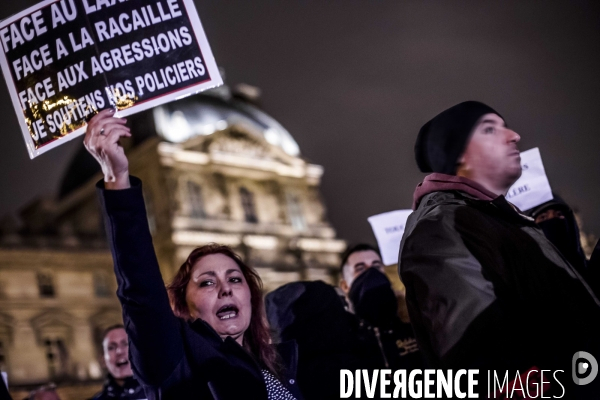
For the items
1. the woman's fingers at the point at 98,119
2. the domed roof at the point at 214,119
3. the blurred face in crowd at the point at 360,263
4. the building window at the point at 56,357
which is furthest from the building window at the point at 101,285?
the woman's fingers at the point at 98,119

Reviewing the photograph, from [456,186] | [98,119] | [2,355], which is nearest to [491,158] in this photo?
[456,186]

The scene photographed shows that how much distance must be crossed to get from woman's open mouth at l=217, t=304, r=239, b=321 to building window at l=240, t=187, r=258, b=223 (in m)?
43.1

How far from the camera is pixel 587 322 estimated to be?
274 centimetres

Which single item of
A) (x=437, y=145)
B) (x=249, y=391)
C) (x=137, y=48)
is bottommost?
(x=249, y=391)

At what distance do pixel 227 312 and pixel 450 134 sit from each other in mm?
1282

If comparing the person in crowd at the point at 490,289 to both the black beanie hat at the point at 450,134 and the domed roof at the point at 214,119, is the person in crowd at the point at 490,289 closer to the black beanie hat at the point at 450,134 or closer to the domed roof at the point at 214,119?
the black beanie hat at the point at 450,134

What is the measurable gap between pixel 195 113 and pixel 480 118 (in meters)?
45.7

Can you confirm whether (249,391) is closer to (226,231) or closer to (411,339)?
(411,339)

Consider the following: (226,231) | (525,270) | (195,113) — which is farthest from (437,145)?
(195,113)

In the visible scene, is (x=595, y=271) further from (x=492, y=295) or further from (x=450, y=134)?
(x=450, y=134)

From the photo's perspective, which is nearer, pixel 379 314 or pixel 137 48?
pixel 137 48

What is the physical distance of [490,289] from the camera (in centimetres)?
273

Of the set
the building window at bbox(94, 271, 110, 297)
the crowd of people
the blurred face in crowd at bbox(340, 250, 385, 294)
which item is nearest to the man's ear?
the blurred face in crowd at bbox(340, 250, 385, 294)

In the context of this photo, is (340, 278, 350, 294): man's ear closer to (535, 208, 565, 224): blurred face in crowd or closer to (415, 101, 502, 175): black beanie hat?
(535, 208, 565, 224): blurred face in crowd
